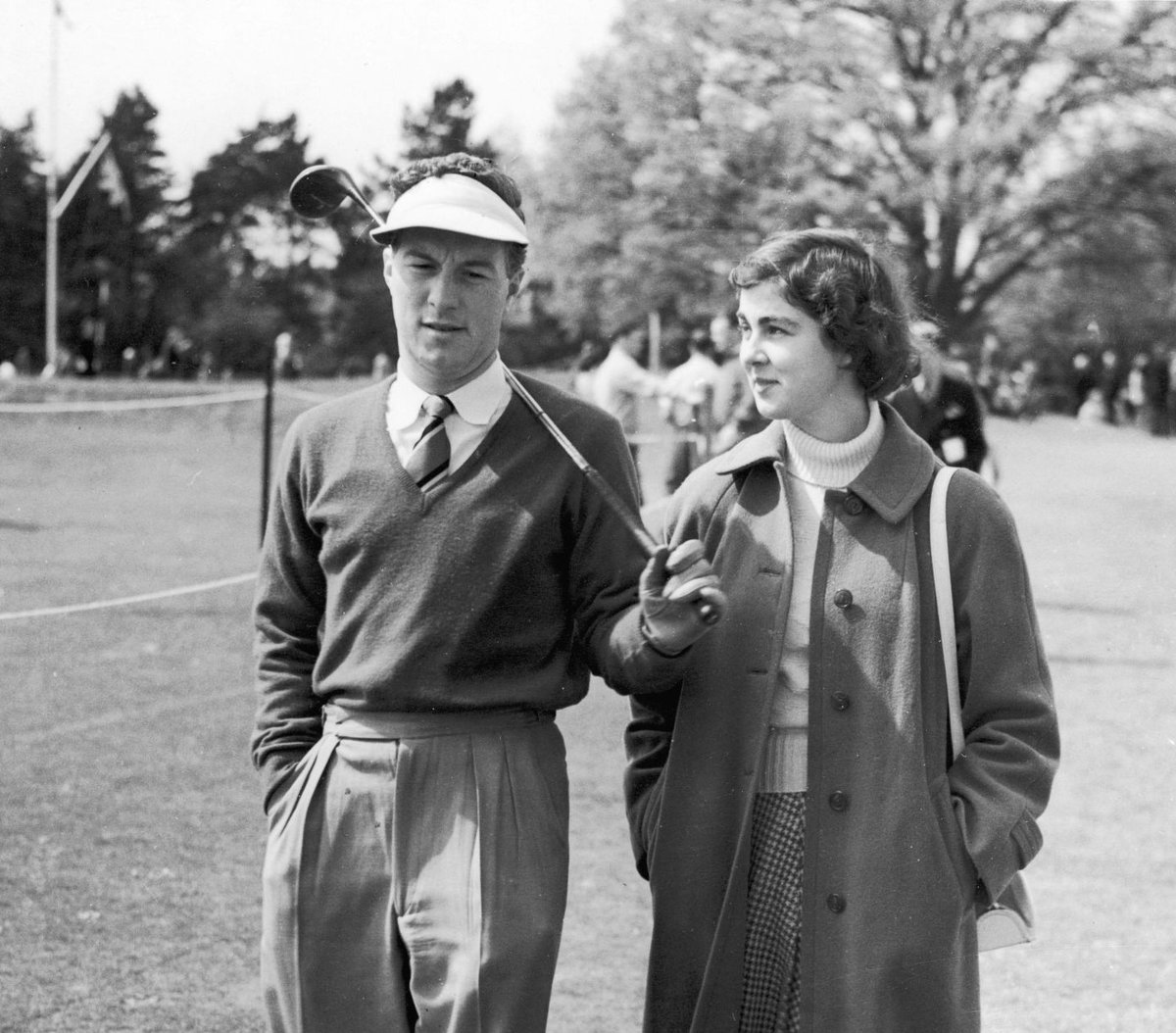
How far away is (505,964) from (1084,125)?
3542 cm

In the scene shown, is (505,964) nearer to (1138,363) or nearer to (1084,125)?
(1084,125)

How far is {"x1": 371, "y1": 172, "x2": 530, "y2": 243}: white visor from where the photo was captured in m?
2.53

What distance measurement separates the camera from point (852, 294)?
272 cm

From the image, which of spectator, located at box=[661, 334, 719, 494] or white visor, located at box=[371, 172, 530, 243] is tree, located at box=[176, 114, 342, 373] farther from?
white visor, located at box=[371, 172, 530, 243]

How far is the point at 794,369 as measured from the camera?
274 centimetres

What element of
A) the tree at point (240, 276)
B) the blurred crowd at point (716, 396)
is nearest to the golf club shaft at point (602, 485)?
the blurred crowd at point (716, 396)

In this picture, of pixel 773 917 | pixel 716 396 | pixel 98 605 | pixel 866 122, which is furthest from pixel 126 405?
pixel 866 122

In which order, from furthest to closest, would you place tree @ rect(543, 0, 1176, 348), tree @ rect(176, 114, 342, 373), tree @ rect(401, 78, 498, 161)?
tree @ rect(176, 114, 342, 373) → tree @ rect(401, 78, 498, 161) → tree @ rect(543, 0, 1176, 348)

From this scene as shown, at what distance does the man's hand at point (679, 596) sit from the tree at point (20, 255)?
40.9 metres

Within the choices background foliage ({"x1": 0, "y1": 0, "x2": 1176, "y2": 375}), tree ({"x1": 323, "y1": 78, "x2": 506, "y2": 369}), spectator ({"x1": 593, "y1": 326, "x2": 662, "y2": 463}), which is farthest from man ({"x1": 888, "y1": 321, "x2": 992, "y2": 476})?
tree ({"x1": 323, "y1": 78, "x2": 506, "y2": 369})

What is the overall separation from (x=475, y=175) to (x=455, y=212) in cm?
13

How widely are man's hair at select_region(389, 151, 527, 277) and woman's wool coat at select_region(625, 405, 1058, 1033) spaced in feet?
1.77

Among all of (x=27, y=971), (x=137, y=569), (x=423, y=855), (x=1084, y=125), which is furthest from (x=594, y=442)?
(x=1084, y=125)

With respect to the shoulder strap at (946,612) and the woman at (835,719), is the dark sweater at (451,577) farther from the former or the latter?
the shoulder strap at (946,612)
